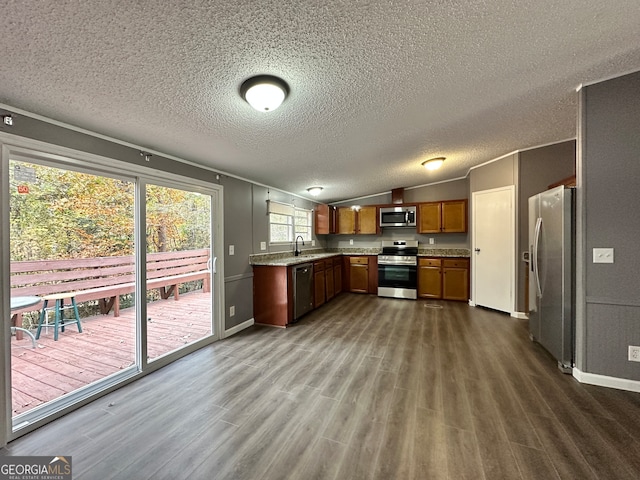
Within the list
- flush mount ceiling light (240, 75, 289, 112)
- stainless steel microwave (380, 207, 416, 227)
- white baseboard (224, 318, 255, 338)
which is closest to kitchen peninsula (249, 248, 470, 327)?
white baseboard (224, 318, 255, 338)

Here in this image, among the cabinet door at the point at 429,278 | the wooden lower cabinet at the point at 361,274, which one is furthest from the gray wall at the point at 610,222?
the wooden lower cabinet at the point at 361,274

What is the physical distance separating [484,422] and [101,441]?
2558 mm

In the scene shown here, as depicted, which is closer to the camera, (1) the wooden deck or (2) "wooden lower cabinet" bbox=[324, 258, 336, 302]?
(1) the wooden deck

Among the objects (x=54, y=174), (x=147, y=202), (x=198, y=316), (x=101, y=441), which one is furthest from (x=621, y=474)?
(x=198, y=316)

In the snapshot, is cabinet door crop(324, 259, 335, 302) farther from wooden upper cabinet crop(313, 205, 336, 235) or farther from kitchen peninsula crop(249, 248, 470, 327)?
wooden upper cabinet crop(313, 205, 336, 235)

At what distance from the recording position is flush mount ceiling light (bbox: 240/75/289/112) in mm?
1633

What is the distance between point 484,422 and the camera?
175 cm

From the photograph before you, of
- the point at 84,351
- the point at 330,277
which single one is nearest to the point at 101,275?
the point at 84,351

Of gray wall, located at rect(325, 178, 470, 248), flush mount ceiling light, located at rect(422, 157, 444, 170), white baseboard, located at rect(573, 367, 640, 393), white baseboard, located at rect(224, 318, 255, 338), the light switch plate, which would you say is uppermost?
flush mount ceiling light, located at rect(422, 157, 444, 170)

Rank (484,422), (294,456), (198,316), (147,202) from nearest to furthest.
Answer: (294,456)
(484,422)
(147,202)
(198,316)

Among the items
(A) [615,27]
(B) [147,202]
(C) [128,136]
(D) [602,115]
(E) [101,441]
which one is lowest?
(E) [101,441]

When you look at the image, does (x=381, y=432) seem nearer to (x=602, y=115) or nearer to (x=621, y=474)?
(x=621, y=474)

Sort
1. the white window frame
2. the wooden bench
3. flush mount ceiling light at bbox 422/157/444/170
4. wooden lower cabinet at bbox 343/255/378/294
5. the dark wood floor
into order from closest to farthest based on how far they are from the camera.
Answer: the dark wood floor → the wooden bench → flush mount ceiling light at bbox 422/157/444/170 → the white window frame → wooden lower cabinet at bbox 343/255/378/294

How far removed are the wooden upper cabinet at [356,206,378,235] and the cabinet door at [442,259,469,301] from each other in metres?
1.75
